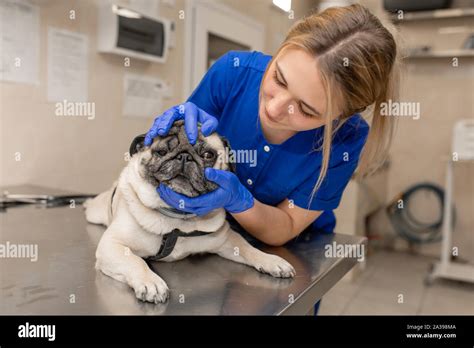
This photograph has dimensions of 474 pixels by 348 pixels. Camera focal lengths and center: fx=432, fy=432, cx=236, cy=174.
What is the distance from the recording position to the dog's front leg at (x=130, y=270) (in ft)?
3.05

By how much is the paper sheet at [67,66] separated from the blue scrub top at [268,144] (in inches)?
37.0

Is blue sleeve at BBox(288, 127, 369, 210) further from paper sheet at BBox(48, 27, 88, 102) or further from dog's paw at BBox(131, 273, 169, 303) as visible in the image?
paper sheet at BBox(48, 27, 88, 102)

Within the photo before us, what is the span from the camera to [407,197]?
180 inches

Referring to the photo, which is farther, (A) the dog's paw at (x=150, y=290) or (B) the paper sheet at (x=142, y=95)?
(B) the paper sheet at (x=142, y=95)

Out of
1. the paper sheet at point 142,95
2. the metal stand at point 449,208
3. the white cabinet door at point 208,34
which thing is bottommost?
the metal stand at point 449,208

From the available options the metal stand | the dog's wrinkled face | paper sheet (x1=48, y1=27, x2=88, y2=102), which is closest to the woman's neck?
the dog's wrinkled face

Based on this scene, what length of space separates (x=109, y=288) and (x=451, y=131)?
14.1ft

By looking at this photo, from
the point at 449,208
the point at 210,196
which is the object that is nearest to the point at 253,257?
the point at 210,196

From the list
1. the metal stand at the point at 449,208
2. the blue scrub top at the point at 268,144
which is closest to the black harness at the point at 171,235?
the blue scrub top at the point at 268,144

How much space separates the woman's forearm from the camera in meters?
1.25

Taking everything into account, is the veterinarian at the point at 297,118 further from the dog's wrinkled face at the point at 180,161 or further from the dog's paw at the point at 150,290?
the dog's paw at the point at 150,290

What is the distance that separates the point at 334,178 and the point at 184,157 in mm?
512

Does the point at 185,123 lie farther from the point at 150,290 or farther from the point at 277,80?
the point at 150,290
